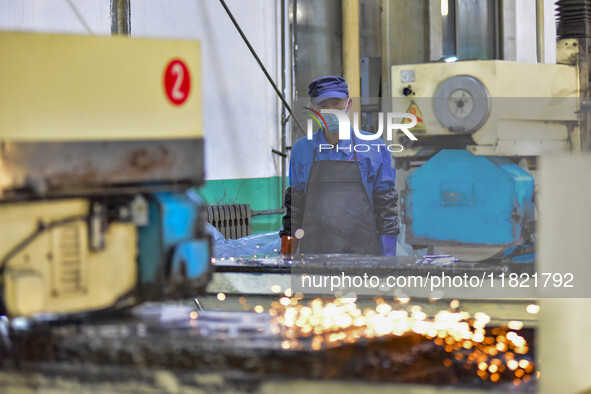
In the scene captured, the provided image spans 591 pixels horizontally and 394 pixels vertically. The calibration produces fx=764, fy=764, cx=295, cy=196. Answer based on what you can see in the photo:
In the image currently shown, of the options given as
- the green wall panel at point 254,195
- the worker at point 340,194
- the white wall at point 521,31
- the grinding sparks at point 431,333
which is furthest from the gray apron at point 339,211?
the white wall at point 521,31

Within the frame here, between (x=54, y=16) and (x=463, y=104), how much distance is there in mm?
2036

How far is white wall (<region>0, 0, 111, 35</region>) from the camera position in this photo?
3.44 meters

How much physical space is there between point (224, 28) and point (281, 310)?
3897 mm

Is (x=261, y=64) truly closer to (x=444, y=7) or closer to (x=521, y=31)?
(x=444, y=7)

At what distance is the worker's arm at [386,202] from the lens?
136 inches

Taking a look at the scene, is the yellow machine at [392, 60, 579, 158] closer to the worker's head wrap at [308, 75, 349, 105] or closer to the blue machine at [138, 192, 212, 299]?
the worker's head wrap at [308, 75, 349, 105]

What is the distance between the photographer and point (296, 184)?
12.0 feet

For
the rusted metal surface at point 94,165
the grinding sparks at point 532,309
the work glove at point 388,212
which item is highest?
the rusted metal surface at point 94,165

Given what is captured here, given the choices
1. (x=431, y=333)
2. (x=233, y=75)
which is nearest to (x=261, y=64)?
(x=233, y=75)

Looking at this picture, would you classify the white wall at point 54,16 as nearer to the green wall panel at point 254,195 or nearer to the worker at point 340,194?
→ the worker at point 340,194

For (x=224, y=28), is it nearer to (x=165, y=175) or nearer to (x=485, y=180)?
(x=485, y=180)

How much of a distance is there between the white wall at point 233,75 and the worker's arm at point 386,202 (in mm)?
1787

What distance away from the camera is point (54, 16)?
12.2ft

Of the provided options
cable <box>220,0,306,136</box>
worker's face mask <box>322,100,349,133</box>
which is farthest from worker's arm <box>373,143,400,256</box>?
cable <box>220,0,306,136</box>
